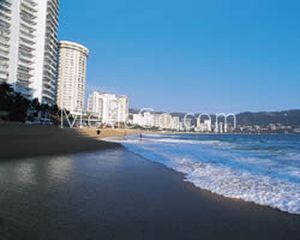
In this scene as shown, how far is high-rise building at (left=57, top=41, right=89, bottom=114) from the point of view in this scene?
143 meters

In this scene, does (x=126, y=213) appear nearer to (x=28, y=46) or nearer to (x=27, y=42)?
(x=28, y=46)

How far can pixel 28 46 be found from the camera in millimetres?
89812

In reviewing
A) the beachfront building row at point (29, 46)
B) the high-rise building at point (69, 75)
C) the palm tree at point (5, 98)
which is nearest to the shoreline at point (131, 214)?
the palm tree at point (5, 98)

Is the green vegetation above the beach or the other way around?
above

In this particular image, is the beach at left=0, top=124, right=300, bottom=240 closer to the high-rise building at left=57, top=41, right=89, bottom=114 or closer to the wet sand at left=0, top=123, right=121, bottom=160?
the wet sand at left=0, top=123, right=121, bottom=160

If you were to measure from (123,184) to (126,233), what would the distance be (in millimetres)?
4456

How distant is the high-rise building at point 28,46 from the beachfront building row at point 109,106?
70.3m

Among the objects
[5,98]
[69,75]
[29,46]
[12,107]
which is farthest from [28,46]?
[69,75]

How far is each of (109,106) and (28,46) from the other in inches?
3636

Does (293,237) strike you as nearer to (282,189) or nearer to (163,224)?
(163,224)

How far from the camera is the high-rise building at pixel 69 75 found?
470 feet

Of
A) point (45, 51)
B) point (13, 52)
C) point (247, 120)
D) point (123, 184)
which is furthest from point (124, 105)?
point (123, 184)

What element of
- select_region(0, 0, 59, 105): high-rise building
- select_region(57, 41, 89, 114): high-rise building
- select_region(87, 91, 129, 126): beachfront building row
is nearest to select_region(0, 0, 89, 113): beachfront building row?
select_region(0, 0, 59, 105): high-rise building

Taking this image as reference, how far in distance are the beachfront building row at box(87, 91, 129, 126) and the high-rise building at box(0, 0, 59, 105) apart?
70335mm
